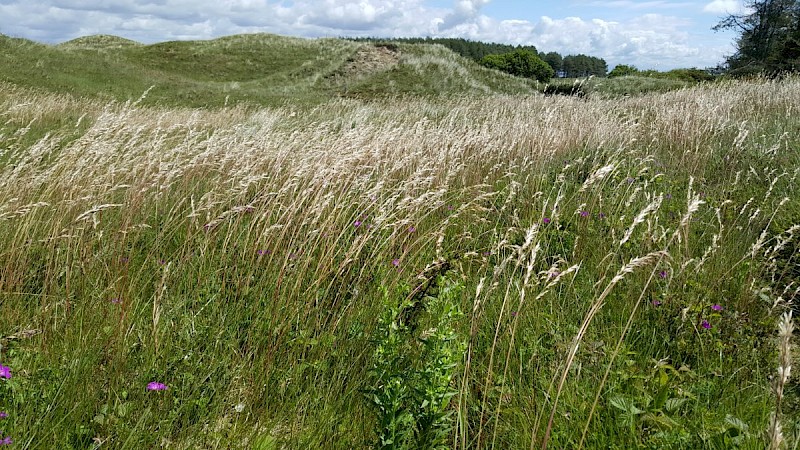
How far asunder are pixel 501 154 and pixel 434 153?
841 mm

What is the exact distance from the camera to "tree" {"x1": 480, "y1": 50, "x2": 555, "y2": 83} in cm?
9081

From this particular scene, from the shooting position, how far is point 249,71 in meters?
32.5

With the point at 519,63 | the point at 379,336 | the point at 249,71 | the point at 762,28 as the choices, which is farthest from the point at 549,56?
the point at 379,336

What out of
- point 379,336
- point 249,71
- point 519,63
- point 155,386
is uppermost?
point 519,63

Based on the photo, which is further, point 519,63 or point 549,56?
point 549,56

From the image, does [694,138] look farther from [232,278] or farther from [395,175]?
[232,278]

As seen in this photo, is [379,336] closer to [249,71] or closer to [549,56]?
[249,71]

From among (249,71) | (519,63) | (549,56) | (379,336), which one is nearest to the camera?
(379,336)

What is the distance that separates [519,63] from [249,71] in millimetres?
77724

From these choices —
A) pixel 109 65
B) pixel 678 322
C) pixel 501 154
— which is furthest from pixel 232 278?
pixel 109 65

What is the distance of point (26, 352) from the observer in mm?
2090

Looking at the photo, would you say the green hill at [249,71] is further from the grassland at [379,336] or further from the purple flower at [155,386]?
the purple flower at [155,386]

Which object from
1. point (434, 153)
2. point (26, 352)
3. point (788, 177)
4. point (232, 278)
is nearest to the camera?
point (26, 352)

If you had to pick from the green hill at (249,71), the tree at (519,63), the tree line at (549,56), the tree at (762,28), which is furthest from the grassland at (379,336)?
the tree line at (549,56)
